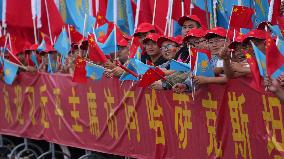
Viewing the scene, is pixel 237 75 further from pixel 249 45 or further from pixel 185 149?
pixel 185 149

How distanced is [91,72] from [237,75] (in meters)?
2.84

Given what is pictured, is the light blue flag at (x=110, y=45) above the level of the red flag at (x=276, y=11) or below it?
below

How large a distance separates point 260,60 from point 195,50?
0.98m

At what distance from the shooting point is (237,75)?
700 centimetres

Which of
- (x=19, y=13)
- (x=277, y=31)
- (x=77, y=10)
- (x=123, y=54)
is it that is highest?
(x=19, y=13)

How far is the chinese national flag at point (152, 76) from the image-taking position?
25.3ft

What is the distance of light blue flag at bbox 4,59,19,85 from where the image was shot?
38.2 feet

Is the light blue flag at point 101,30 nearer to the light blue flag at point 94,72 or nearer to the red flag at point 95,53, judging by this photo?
the light blue flag at point 94,72

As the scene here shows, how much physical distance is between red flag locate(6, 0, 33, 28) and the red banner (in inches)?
70.0

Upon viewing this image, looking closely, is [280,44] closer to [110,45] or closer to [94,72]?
[110,45]

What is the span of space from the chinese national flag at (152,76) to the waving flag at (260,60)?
151 centimetres

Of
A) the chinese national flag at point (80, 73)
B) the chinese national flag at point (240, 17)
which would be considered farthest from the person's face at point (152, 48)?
the chinese national flag at point (240, 17)

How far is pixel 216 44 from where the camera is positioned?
24.8 ft

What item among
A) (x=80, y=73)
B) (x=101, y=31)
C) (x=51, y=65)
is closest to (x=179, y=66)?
(x=80, y=73)
